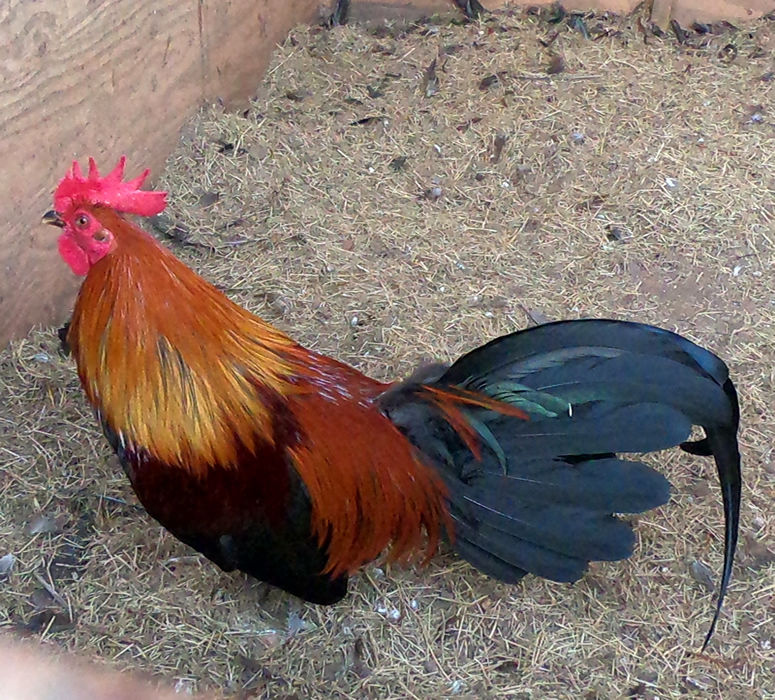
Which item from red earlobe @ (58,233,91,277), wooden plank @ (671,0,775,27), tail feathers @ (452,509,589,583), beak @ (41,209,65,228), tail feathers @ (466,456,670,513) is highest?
beak @ (41,209,65,228)

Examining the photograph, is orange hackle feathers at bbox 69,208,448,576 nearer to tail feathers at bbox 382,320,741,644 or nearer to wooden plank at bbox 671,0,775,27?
tail feathers at bbox 382,320,741,644

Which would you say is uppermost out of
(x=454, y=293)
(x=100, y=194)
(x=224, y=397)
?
(x=100, y=194)

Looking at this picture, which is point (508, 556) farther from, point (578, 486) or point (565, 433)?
point (565, 433)

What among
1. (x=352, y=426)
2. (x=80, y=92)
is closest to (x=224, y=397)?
(x=352, y=426)

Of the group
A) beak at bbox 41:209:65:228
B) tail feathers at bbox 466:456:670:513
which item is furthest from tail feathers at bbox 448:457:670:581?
beak at bbox 41:209:65:228

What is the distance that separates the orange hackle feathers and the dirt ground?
1.44 feet

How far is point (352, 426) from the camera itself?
200 cm

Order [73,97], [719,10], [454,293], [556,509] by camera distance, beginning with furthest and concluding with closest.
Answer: [719,10] < [454,293] < [73,97] < [556,509]

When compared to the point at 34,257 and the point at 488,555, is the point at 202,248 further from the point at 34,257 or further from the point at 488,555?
the point at 488,555

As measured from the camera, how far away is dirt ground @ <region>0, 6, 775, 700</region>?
87.8 inches

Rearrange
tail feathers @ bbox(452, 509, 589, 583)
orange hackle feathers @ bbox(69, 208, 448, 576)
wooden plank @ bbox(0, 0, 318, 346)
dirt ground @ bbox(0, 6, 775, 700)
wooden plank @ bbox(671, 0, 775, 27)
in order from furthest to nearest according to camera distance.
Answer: wooden plank @ bbox(671, 0, 775, 27), wooden plank @ bbox(0, 0, 318, 346), dirt ground @ bbox(0, 6, 775, 700), tail feathers @ bbox(452, 509, 589, 583), orange hackle feathers @ bbox(69, 208, 448, 576)

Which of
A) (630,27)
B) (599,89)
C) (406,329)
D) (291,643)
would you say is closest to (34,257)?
(406,329)

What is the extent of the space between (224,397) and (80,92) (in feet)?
5.45

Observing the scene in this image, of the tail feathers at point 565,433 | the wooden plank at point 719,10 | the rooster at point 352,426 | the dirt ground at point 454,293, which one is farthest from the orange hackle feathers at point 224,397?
the wooden plank at point 719,10
